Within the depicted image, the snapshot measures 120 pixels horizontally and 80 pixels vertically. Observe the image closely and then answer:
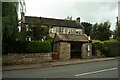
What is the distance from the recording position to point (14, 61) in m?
22.1

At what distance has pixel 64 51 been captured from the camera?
25672 millimetres

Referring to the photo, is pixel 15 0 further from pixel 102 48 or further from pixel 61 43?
pixel 102 48

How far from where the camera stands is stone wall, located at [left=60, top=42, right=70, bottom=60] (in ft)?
83.8

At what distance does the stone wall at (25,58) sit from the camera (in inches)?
861

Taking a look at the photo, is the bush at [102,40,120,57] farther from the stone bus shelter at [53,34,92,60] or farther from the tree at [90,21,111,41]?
the tree at [90,21,111,41]

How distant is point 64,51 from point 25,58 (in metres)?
5.10

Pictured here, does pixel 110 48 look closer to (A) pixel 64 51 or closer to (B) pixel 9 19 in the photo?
(A) pixel 64 51

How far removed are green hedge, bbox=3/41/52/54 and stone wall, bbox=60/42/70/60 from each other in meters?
2.00

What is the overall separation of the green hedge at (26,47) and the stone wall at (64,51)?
78.9 inches

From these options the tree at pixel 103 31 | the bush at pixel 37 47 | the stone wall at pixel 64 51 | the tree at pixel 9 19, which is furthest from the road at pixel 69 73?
the tree at pixel 103 31

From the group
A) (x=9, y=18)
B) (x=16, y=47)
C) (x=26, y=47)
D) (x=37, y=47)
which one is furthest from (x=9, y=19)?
(x=37, y=47)

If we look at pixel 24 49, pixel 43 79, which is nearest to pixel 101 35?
pixel 24 49

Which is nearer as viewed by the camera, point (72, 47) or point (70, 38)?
point (70, 38)

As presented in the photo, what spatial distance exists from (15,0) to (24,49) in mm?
5304
